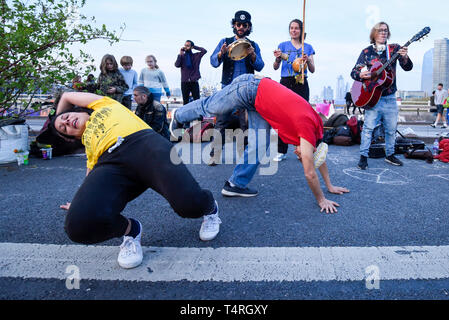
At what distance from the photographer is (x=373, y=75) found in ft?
15.2

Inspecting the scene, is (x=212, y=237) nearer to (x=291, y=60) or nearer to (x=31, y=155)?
(x=291, y=60)

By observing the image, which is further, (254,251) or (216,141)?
(216,141)

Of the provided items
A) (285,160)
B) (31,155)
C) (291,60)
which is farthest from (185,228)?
(31,155)

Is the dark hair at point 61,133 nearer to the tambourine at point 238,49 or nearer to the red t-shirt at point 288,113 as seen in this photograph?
the red t-shirt at point 288,113

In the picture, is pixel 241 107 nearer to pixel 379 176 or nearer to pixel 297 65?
pixel 297 65

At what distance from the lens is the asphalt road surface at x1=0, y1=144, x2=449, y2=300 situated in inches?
66.0

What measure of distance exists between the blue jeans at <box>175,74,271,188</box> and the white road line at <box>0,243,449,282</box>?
1270 mm

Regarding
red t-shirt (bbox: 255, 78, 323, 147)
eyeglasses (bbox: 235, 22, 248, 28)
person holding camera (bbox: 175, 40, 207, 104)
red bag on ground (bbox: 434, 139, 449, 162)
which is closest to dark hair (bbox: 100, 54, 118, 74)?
person holding camera (bbox: 175, 40, 207, 104)

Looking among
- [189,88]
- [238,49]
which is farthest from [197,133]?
[238,49]

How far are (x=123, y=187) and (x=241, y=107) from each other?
1510 mm

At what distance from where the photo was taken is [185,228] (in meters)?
2.52
